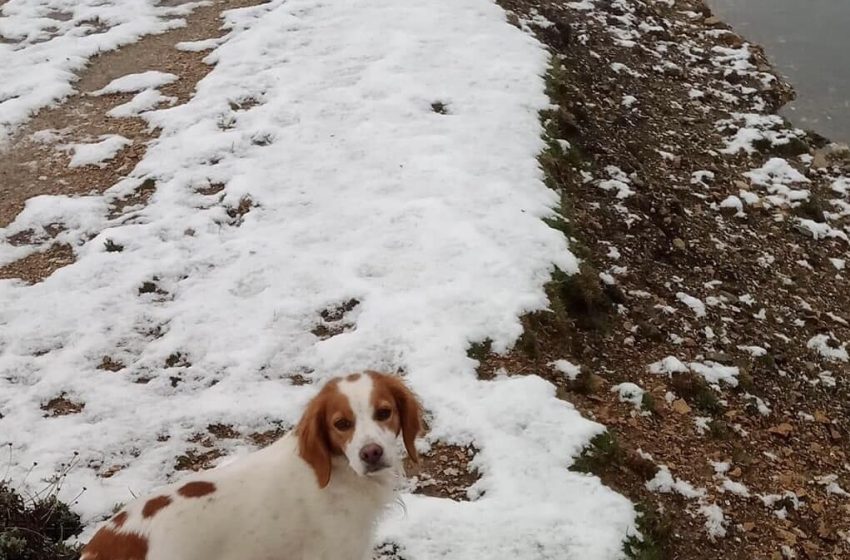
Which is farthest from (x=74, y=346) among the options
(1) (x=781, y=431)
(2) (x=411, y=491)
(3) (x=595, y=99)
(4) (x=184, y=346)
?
(3) (x=595, y=99)

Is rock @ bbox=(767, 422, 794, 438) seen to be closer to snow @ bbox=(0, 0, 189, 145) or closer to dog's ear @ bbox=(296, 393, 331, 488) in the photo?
dog's ear @ bbox=(296, 393, 331, 488)

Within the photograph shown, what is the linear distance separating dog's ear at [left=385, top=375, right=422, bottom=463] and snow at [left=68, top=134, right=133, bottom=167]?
6410 mm

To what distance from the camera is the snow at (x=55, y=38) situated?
33.7ft

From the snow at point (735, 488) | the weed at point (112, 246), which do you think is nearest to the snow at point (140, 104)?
the weed at point (112, 246)

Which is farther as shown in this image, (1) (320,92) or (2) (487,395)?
(1) (320,92)

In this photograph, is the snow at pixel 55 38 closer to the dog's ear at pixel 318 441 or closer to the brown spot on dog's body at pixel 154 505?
the brown spot on dog's body at pixel 154 505

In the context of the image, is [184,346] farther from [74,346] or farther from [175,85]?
[175,85]

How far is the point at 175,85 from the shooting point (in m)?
10.4

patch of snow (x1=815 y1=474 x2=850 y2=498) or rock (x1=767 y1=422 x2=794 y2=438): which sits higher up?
rock (x1=767 y1=422 x2=794 y2=438)

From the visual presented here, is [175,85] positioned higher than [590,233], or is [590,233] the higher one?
[175,85]

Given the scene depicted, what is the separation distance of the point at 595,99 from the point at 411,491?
760 centimetres

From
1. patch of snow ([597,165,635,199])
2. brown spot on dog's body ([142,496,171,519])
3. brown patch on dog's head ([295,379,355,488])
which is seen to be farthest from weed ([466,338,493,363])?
patch of snow ([597,165,635,199])

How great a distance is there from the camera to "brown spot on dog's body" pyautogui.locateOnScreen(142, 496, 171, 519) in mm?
3801

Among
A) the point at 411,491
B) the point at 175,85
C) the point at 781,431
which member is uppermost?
the point at 175,85
